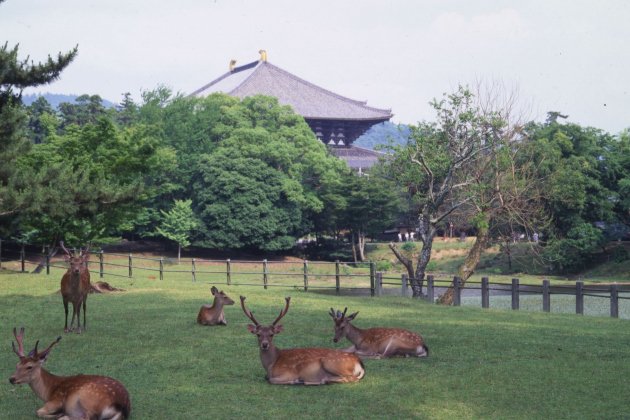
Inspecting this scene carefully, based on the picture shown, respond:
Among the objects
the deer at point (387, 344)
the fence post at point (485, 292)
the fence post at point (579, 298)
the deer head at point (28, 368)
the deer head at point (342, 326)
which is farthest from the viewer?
the fence post at point (485, 292)

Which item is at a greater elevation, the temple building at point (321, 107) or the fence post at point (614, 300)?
the temple building at point (321, 107)

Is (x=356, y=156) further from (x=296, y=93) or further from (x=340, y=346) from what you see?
(x=340, y=346)

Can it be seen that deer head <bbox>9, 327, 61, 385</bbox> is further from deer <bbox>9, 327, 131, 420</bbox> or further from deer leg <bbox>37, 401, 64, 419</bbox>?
deer leg <bbox>37, 401, 64, 419</bbox>

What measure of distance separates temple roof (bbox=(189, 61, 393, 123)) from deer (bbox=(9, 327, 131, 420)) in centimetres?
5239

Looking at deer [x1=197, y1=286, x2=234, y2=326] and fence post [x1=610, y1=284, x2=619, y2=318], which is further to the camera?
fence post [x1=610, y1=284, x2=619, y2=318]

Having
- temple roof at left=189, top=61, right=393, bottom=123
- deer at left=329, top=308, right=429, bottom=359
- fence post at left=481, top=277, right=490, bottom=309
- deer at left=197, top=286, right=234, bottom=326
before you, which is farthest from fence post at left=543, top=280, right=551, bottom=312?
temple roof at left=189, top=61, right=393, bottom=123

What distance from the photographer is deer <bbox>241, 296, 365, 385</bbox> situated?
6.57 m

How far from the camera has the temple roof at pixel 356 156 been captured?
56.8m

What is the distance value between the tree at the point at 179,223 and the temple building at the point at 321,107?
20880 mm

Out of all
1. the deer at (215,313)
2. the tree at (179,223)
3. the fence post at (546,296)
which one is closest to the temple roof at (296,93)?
the tree at (179,223)

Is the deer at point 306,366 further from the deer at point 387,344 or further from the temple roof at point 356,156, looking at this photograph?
the temple roof at point 356,156

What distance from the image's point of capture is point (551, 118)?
38969 mm

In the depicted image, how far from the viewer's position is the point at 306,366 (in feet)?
21.6

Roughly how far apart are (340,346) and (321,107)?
5251 cm
